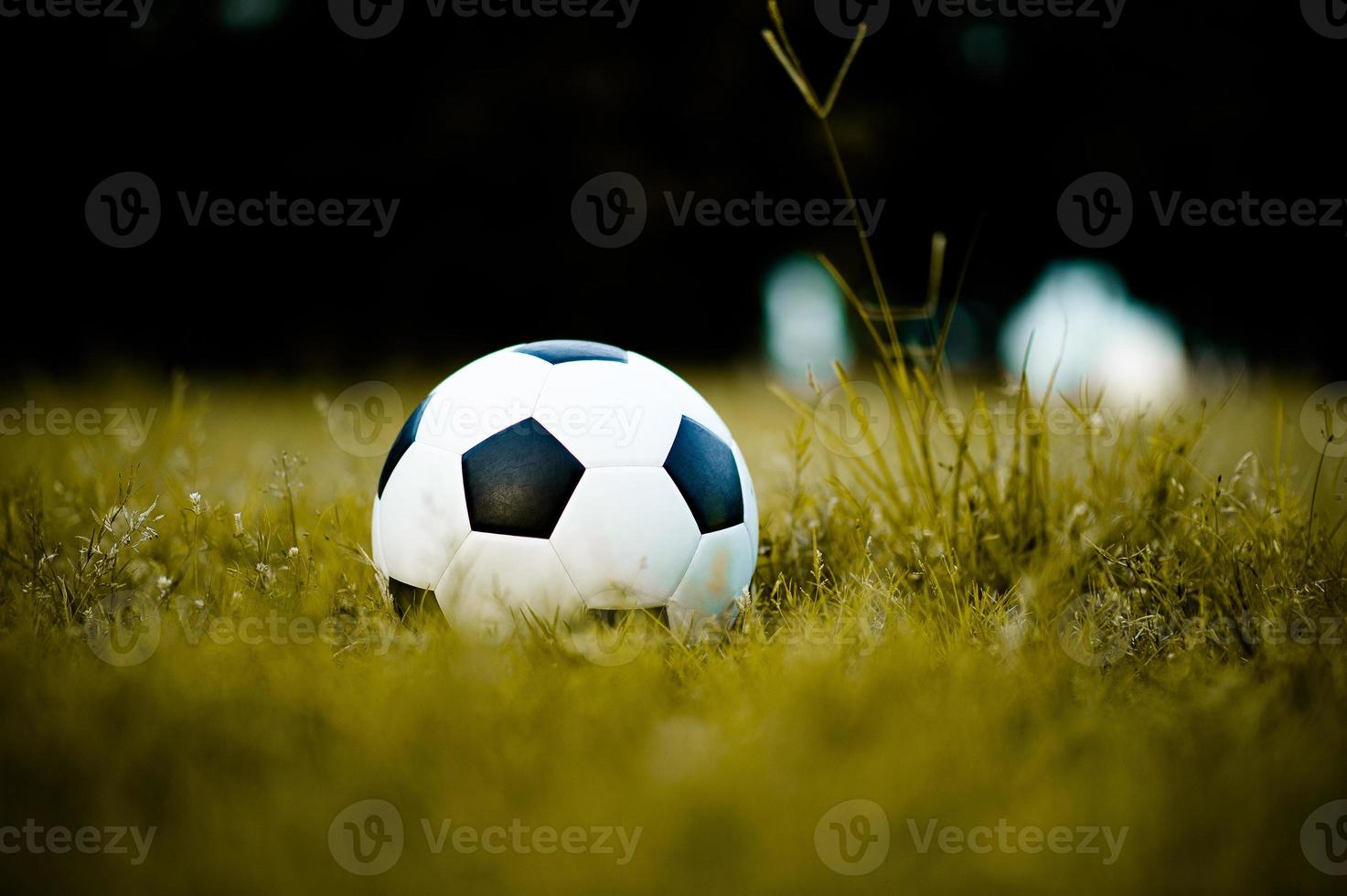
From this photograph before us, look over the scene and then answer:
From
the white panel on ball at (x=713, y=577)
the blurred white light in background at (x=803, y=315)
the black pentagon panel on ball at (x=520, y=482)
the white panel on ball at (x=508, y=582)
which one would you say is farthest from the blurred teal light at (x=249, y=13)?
the white panel on ball at (x=713, y=577)

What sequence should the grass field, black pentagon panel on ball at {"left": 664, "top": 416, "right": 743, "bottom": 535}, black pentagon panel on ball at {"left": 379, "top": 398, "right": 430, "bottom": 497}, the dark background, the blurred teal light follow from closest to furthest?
the grass field < black pentagon panel on ball at {"left": 664, "top": 416, "right": 743, "bottom": 535} < black pentagon panel on ball at {"left": 379, "top": 398, "right": 430, "bottom": 497} < the dark background < the blurred teal light

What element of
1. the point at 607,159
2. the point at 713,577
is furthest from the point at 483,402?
the point at 607,159

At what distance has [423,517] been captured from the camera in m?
1.85

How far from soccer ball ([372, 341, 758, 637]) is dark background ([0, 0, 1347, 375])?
7.18 metres

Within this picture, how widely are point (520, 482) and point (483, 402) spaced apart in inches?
9.1

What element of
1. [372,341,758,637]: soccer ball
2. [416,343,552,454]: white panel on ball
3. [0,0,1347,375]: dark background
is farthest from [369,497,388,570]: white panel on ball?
[0,0,1347,375]: dark background

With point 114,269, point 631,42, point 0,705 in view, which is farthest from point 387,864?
point 631,42

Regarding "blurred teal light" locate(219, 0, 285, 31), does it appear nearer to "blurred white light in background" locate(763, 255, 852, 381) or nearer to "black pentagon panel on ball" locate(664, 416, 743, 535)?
"blurred white light in background" locate(763, 255, 852, 381)

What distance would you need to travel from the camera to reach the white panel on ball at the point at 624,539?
1771 millimetres

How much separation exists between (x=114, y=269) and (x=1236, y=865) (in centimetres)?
920

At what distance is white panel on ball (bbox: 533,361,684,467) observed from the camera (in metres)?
1.84

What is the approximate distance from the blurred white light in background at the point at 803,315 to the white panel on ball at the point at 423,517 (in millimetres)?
8387

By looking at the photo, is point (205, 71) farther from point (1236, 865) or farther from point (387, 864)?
point (1236, 865)

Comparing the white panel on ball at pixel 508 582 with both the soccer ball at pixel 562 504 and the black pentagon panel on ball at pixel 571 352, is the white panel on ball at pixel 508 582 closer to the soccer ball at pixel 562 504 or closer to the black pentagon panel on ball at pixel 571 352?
the soccer ball at pixel 562 504
